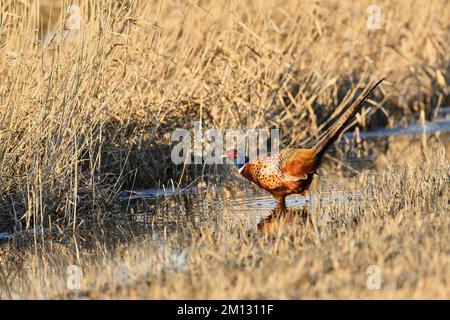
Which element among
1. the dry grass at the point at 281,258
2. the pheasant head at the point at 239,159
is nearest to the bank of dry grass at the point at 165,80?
the dry grass at the point at 281,258

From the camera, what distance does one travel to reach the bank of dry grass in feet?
22.2

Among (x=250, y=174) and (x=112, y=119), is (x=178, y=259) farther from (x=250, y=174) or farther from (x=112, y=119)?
(x=112, y=119)

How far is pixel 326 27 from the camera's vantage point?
34.9ft

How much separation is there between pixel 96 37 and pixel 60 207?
1.33 meters

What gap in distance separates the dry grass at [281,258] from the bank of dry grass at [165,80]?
2.42 ft

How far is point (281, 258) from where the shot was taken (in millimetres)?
4926

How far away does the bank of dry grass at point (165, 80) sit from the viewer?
6.77 metres

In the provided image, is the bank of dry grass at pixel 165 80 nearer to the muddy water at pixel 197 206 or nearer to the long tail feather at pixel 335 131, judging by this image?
the muddy water at pixel 197 206

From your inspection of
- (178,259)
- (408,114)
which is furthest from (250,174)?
(408,114)

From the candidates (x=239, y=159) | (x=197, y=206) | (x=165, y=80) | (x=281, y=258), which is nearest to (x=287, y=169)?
(x=239, y=159)

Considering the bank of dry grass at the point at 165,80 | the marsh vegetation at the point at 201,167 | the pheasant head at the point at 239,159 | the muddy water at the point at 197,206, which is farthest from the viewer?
the pheasant head at the point at 239,159

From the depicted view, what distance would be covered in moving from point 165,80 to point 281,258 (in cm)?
417

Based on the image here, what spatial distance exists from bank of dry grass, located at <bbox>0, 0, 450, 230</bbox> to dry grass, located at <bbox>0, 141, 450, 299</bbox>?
29.0 inches

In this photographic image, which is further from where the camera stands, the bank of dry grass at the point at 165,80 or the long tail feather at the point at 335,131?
the bank of dry grass at the point at 165,80
